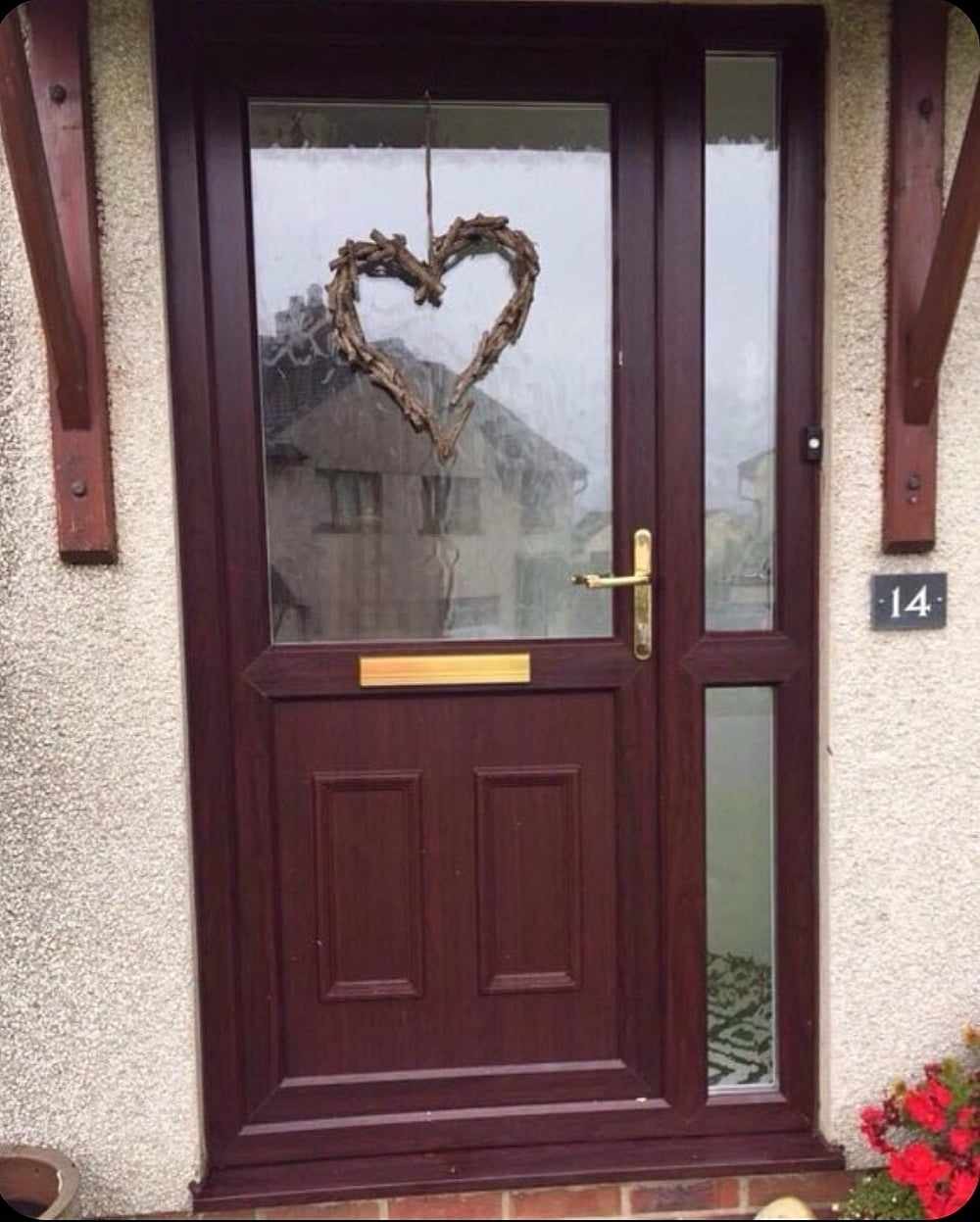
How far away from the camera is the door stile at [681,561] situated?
6.84 ft

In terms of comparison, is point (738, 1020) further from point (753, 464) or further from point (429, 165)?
point (429, 165)

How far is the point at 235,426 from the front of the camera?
6.89 ft

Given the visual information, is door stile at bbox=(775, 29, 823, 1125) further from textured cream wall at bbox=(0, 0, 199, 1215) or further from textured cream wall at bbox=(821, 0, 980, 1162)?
textured cream wall at bbox=(0, 0, 199, 1215)

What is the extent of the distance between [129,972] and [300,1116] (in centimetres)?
54

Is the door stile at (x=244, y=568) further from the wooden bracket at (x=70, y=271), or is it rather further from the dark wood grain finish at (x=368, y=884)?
the wooden bracket at (x=70, y=271)

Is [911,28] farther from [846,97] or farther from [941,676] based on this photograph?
[941,676]

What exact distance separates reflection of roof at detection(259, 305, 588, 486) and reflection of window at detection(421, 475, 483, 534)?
0.15 metres

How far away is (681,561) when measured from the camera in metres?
2.17

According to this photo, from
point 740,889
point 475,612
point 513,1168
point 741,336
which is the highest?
point 741,336

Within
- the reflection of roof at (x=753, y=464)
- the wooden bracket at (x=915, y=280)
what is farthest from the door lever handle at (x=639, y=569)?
the wooden bracket at (x=915, y=280)

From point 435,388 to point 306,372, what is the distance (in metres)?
0.29

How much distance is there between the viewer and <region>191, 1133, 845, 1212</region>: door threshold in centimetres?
217

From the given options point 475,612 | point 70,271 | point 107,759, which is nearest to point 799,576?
point 475,612

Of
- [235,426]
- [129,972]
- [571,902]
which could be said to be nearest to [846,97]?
[235,426]
